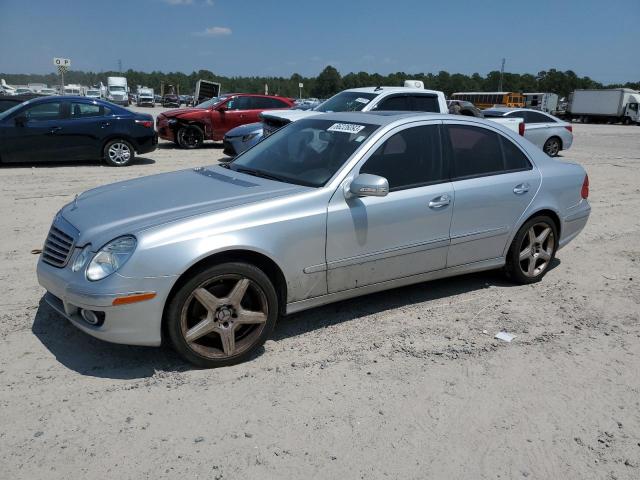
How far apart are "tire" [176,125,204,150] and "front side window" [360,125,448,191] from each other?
11.8 m

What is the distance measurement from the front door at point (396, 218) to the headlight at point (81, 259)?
1.55 metres

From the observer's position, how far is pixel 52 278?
352 cm

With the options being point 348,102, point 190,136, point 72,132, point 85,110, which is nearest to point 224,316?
point 348,102

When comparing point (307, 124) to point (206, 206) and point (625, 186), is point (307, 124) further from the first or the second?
point (625, 186)

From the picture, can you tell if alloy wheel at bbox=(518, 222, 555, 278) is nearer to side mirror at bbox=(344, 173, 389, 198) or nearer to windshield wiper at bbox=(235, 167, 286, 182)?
side mirror at bbox=(344, 173, 389, 198)

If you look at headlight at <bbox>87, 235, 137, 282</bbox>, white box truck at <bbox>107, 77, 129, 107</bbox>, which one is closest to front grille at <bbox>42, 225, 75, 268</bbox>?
headlight at <bbox>87, 235, 137, 282</bbox>

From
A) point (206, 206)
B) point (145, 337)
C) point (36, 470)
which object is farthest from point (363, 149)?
point (36, 470)

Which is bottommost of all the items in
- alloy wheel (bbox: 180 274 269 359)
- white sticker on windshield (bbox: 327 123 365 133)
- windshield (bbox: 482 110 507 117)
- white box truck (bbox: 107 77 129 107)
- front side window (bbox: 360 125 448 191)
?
alloy wheel (bbox: 180 274 269 359)

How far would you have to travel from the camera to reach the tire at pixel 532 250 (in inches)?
201

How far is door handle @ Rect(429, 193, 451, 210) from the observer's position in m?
4.37

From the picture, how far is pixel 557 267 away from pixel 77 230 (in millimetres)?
4737

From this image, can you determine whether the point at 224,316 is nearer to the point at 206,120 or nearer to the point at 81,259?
the point at 81,259

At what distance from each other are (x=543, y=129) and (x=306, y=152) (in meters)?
13.5

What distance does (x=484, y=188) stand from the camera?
15.5ft
